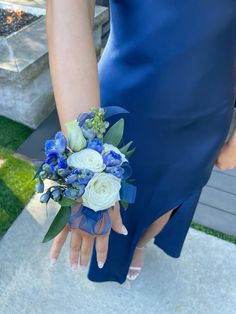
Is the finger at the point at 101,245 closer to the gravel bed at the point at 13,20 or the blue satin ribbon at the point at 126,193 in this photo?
the blue satin ribbon at the point at 126,193

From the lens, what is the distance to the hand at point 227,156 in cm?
161

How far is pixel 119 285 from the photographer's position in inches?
87.7

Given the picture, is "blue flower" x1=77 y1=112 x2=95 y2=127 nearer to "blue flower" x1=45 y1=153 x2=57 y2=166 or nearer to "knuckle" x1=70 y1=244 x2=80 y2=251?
"blue flower" x1=45 y1=153 x2=57 y2=166

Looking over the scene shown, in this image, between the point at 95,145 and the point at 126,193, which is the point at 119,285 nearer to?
the point at 126,193

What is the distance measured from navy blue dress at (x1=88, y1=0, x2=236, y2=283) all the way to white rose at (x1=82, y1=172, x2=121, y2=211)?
532mm

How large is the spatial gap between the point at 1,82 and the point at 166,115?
208cm

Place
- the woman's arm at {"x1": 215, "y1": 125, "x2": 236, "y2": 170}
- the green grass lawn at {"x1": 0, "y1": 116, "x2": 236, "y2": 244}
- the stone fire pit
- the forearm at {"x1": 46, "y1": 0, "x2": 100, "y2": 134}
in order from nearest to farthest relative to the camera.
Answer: the forearm at {"x1": 46, "y1": 0, "x2": 100, "y2": 134}, the woman's arm at {"x1": 215, "y1": 125, "x2": 236, "y2": 170}, the green grass lawn at {"x1": 0, "y1": 116, "x2": 236, "y2": 244}, the stone fire pit

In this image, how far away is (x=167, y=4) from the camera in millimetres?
1168

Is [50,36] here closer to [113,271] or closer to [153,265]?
[113,271]

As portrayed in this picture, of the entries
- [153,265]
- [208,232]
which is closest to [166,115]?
[153,265]

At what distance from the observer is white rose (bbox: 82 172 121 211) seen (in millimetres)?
886

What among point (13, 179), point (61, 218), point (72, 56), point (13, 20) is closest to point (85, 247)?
point (61, 218)

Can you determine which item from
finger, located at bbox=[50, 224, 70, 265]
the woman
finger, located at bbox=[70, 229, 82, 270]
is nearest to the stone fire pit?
the woman

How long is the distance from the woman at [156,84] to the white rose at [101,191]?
0.58 feet
